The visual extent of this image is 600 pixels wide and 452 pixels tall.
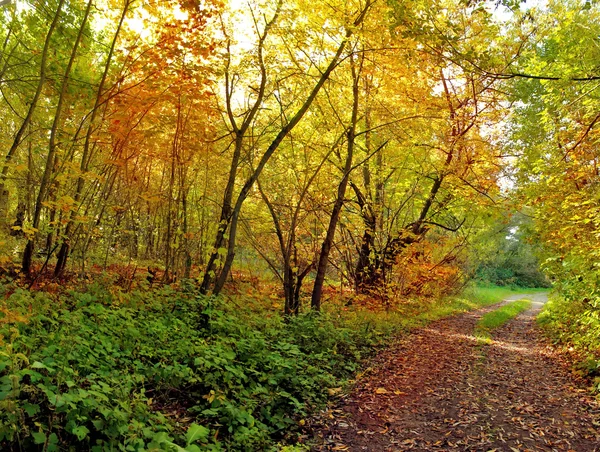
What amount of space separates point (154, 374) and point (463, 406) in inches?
139

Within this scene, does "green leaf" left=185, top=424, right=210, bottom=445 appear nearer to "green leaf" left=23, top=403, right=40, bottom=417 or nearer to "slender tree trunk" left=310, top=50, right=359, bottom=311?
"green leaf" left=23, top=403, right=40, bottom=417

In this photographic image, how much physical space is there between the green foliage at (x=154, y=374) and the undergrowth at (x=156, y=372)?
0.01m

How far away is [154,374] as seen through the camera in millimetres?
3982

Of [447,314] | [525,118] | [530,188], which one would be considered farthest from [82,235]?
[525,118]

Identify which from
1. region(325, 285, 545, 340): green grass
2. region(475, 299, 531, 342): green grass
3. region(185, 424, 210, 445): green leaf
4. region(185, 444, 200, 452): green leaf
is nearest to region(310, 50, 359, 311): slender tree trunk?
region(325, 285, 545, 340): green grass

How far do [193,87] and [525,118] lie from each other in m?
11.6

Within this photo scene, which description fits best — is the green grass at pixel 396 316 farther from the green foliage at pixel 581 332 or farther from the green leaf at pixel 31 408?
the green leaf at pixel 31 408

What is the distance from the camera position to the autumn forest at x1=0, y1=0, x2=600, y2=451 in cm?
375

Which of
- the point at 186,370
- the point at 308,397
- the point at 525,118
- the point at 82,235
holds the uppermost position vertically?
the point at 525,118

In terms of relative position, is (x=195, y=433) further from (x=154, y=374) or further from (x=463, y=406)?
(x=463, y=406)

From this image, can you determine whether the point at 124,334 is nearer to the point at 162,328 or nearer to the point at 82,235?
the point at 162,328

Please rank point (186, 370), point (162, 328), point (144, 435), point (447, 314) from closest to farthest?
point (144, 435), point (186, 370), point (162, 328), point (447, 314)

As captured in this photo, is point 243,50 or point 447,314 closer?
point 243,50

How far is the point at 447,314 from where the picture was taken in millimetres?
13352
